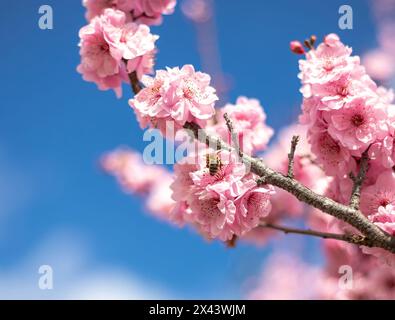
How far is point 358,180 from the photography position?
7.47ft

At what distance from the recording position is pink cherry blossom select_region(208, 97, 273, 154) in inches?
118

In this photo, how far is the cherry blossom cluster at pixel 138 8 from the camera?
2.97m

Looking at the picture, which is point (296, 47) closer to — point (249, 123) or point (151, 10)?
point (249, 123)

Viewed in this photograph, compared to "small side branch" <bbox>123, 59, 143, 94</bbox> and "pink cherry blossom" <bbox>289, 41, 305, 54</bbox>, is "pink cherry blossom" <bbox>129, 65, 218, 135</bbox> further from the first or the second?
"pink cherry blossom" <bbox>289, 41, 305, 54</bbox>

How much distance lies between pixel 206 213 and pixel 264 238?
Answer: 2.11 m

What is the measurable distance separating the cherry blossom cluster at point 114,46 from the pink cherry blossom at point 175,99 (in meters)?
0.34

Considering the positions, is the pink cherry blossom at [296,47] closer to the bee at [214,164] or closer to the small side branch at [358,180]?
the small side branch at [358,180]

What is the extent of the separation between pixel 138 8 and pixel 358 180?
1755 mm

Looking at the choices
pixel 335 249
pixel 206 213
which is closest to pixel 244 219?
pixel 206 213

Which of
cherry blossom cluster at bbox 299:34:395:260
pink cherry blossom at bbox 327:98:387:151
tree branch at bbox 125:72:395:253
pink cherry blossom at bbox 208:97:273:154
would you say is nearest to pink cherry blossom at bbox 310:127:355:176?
cherry blossom cluster at bbox 299:34:395:260

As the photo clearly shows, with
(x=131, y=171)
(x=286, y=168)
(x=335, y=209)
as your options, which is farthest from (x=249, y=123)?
(x=131, y=171)

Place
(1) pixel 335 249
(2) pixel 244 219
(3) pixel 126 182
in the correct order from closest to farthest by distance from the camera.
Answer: (2) pixel 244 219 < (1) pixel 335 249 < (3) pixel 126 182
